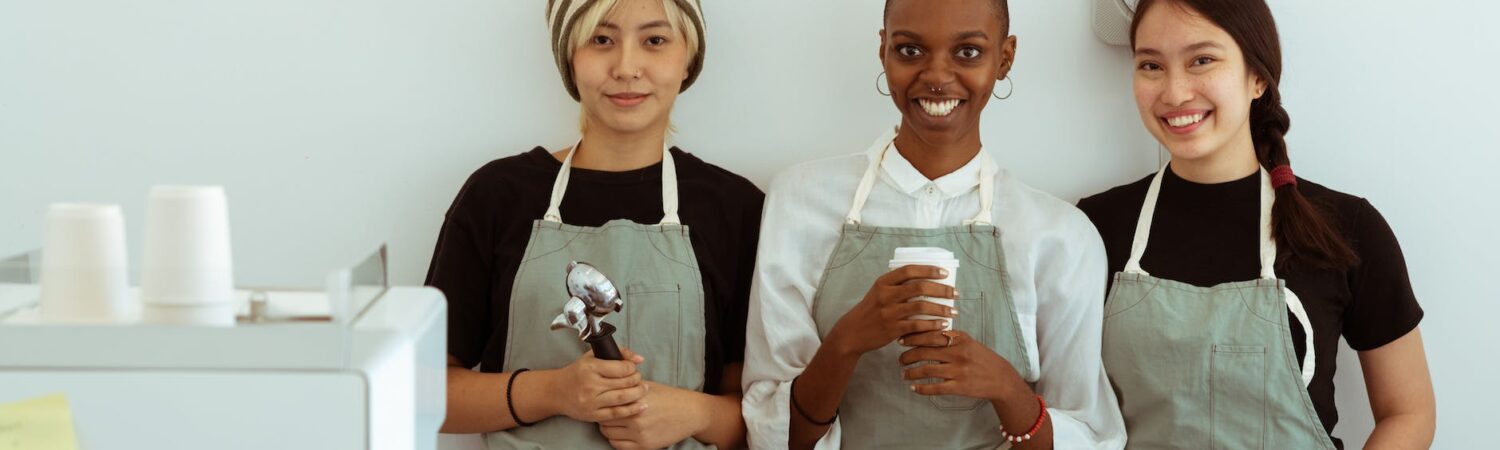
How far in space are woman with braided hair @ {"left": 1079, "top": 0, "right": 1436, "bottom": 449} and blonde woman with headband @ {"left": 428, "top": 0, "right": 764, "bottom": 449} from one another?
0.61 m

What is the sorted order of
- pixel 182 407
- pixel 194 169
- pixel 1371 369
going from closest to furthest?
pixel 182 407
pixel 1371 369
pixel 194 169

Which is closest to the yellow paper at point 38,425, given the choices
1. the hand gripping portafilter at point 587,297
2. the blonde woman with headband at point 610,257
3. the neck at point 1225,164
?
the hand gripping portafilter at point 587,297

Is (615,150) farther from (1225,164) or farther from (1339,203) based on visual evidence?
(1339,203)

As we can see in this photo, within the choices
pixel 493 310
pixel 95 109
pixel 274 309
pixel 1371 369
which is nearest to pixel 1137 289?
pixel 1371 369

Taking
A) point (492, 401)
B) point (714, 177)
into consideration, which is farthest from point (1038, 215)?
point (492, 401)

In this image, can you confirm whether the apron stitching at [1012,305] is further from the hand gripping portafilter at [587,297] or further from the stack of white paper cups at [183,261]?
the stack of white paper cups at [183,261]

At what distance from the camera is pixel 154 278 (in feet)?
3.22

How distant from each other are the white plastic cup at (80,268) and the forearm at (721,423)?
3.54 feet

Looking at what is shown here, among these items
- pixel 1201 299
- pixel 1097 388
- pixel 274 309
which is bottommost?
pixel 1097 388

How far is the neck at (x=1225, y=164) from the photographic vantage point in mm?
2090

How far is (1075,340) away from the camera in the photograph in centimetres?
195

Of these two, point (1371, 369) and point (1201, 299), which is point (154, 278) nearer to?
point (1201, 299)

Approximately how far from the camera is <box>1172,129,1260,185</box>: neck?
2090 mm

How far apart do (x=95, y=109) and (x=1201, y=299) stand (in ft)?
5.92
